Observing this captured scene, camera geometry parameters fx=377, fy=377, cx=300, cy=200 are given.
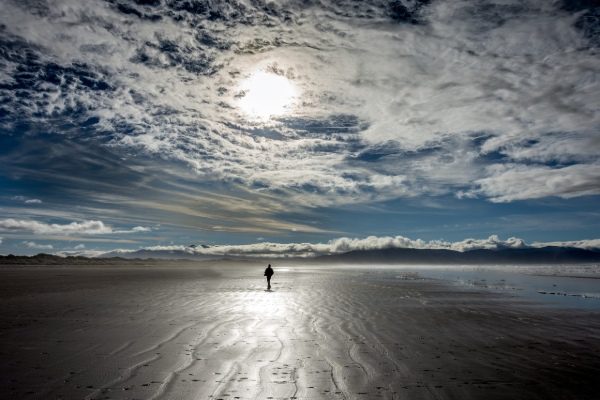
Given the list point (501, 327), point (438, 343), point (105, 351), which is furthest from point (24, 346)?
point (501, 327)

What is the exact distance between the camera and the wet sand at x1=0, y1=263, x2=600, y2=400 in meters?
6.20

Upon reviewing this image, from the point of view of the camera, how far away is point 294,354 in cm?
844

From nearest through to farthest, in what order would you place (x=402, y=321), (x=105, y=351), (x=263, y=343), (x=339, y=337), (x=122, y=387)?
(x=122, y=387) < (x=105, y=351) < (x=263, y=343) < (x=339, y=337) < (x=402, y=321)

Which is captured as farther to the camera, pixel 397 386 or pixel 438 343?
pixel 438 343

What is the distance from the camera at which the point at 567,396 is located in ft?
20.1

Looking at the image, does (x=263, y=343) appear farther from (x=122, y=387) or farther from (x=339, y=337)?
(x=122, y=387)

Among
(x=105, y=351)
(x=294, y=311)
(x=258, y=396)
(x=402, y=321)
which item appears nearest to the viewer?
(x=258, y=396)

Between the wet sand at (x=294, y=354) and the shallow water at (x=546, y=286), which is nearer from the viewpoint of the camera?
the wet sand at (x=294, y=354)

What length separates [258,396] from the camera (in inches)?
227

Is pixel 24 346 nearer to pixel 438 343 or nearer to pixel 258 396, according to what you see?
pixel 258 396

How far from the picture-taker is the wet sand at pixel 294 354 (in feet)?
20.3

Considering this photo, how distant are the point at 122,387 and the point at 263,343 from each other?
12.8ft

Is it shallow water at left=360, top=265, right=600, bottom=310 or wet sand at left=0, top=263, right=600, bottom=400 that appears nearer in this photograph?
wet sand at left=0, top=263, right=600, bottom=400

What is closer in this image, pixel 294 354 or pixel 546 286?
pixel 294 354
